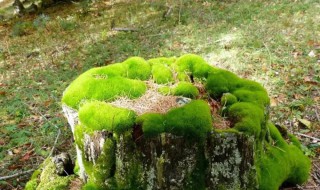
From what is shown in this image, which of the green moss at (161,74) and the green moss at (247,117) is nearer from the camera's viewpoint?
the green moss at (247,117)

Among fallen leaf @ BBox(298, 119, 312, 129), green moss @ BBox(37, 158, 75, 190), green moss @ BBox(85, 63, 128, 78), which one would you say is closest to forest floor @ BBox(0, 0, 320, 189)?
fallen leaf @ BBox(298, 119, 312, 129)

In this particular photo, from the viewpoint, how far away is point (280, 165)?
12.1 ft

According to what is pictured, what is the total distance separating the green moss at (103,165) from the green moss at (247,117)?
4.03ft

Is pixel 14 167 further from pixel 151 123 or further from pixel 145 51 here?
pixel 145 51

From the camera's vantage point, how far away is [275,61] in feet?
23.6

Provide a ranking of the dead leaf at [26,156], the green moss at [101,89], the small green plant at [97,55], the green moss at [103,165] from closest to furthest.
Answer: the green moss at [103,165]
the green moss at [101,89]
the dead leaf at [26,156]
the small green plant at [97,55]

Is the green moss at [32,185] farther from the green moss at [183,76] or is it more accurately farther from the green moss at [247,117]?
the green moss at [247,117]

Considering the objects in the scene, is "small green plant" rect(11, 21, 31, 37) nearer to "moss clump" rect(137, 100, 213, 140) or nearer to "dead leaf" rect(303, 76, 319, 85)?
"dead leaf" rect(303, 76, 319, 85)

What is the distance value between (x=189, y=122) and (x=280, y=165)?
4.66 ft

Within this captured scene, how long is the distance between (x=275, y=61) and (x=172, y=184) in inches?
199

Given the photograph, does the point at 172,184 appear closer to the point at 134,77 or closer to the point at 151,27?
the point at 134,77

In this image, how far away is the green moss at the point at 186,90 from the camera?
11.7 feet

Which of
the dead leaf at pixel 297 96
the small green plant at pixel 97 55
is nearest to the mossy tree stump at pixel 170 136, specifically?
the dead leaf at pixel 297 96

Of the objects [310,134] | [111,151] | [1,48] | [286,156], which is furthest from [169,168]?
[1,48]
